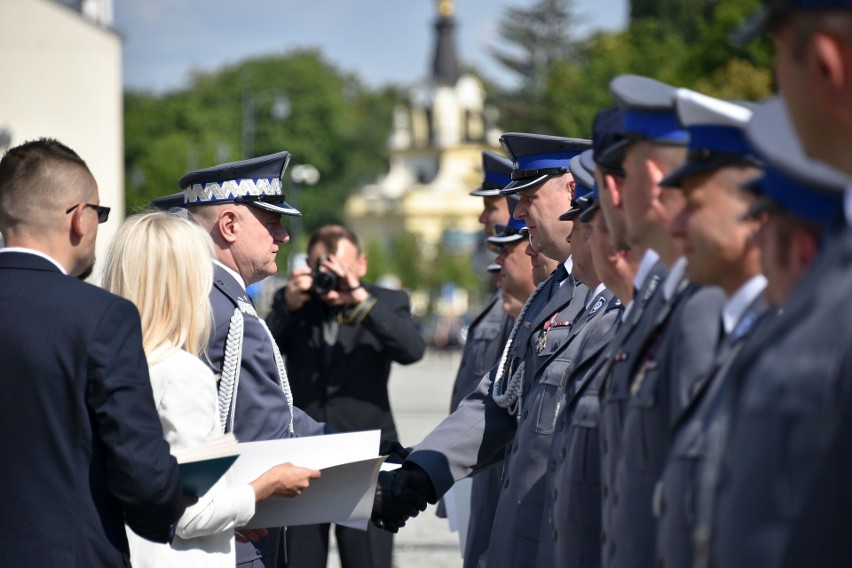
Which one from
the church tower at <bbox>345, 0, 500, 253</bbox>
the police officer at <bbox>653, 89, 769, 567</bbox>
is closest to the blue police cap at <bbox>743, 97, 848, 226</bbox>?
the police officer at <bbox>653, 89, 769, 567</bbox>

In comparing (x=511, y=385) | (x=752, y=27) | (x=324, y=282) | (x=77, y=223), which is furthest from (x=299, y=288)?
(x=752, y=27)

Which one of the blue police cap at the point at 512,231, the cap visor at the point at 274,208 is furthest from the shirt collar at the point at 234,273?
the blue police cap at the point at 512,231

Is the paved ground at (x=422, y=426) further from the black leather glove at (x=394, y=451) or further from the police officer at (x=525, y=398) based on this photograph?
the police officer at (x=525, y=398)

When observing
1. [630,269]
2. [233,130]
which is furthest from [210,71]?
[630,269]

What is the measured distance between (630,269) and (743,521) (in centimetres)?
153

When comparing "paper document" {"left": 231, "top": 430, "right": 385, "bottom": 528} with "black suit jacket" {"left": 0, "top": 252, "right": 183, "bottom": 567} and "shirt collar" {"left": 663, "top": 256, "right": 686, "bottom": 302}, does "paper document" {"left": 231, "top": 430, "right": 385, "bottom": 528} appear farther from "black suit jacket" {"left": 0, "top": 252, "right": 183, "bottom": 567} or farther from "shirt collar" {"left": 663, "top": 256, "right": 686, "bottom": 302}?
"shirt collar" {"left": 663, "top": 256, "right": 686, "bottom": 302}

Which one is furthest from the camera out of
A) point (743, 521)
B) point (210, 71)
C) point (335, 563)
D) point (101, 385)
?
point (210, 71)

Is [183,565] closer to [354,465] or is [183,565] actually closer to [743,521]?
[354,465]

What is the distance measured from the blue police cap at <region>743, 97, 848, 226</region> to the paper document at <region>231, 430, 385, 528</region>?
7.93 ft

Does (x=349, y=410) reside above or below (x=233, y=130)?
below

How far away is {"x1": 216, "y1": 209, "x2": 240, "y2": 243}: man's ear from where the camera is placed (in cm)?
545

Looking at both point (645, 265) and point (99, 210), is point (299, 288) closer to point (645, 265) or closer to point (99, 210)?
point (99, 210)

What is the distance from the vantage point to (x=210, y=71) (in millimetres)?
91812

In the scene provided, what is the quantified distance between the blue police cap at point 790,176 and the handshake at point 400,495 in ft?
8.98
